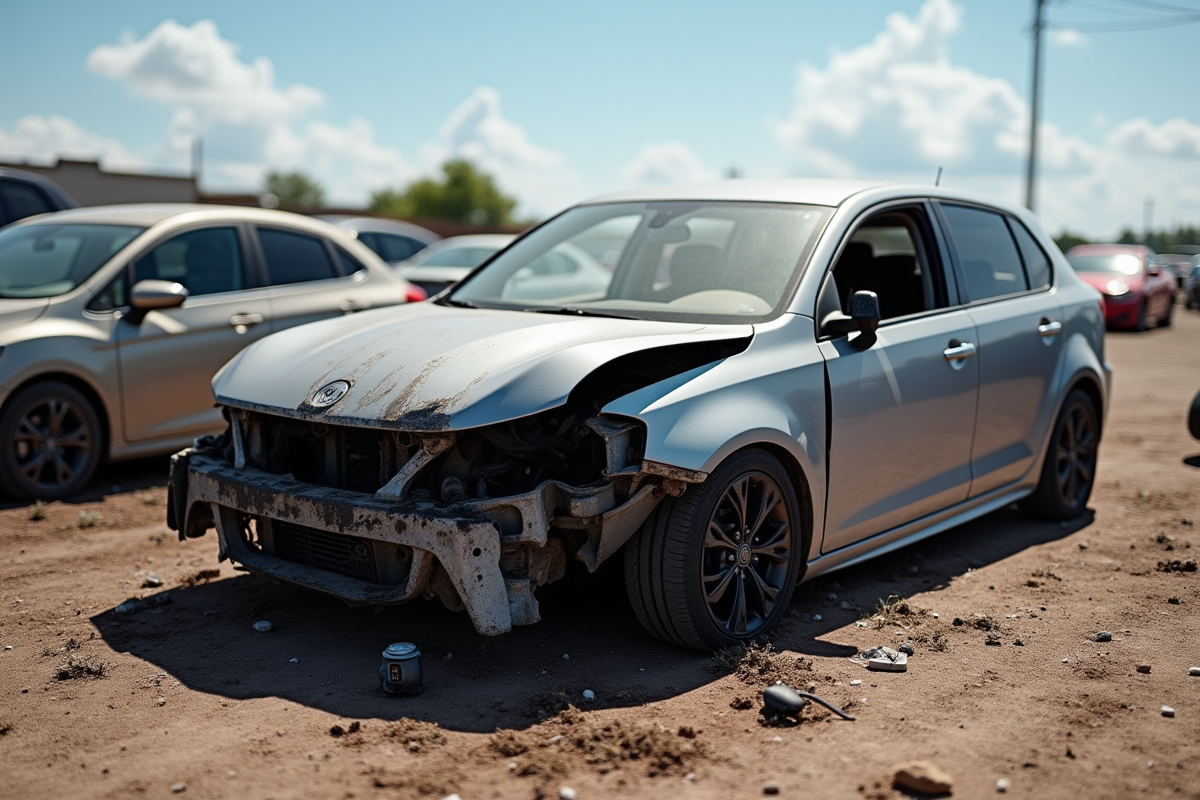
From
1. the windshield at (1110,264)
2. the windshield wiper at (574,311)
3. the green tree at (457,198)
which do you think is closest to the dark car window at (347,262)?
the windshield wiper at (574,311)

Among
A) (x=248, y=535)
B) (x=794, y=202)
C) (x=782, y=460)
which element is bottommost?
(x=248, y=535)

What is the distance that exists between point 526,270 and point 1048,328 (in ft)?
9.18

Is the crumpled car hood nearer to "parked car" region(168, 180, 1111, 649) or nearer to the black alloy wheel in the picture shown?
"parked car" region(168, 180, 1111, 649)

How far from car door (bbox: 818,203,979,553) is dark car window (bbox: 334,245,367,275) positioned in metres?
→ 4.03

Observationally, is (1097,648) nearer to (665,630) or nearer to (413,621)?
(665,630)

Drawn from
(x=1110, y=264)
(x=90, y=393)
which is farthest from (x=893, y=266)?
(x=1110, y=264)

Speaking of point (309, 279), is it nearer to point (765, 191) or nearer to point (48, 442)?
point (48, 442)

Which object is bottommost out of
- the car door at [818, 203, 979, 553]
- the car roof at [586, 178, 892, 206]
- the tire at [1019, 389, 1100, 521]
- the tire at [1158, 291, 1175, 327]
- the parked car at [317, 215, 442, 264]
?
the tire at [1158, 291, 1175, 327]

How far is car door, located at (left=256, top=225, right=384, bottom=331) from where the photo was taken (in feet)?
26.7

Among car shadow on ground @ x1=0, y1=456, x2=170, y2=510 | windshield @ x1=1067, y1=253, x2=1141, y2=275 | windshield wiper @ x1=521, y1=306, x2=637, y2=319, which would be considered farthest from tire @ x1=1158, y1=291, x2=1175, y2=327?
windshield wiper @ x1=521, y1=306, x2=637, y2=319

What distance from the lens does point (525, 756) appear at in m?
3.51

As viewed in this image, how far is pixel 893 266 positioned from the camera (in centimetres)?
605

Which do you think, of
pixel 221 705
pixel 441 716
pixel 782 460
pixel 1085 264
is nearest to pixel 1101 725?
pixel 782 460

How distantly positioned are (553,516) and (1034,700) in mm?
1779
